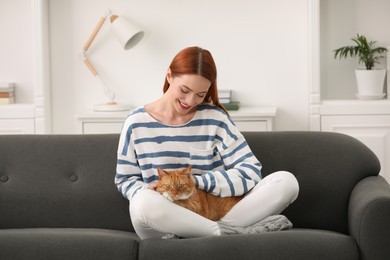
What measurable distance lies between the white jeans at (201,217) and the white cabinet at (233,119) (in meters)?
1.57

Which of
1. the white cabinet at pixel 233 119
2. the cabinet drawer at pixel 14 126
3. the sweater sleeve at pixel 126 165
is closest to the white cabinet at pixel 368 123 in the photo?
the white cabinet at pixel 233 119

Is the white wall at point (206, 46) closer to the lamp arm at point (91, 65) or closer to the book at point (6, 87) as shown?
the lamp arm at point (91, 65)

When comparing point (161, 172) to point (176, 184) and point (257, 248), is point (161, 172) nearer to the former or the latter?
point (176, 184)

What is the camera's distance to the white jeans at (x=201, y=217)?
2703 mm

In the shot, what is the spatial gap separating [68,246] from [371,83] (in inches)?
101

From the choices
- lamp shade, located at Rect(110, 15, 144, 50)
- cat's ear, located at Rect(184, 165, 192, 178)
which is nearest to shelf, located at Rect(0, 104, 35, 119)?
lamp shade, located at Rect(110, 15, 144, 50)

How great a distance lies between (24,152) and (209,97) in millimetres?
793

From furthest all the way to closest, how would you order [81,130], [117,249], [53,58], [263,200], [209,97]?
1. [53,58]
2. [81,130]
3. [209,97]
4. [263,200]
5. [117,249]

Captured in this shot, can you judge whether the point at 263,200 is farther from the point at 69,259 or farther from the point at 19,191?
the point at 19,191

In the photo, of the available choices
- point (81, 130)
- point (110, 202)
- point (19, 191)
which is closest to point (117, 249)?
point (110, 202)

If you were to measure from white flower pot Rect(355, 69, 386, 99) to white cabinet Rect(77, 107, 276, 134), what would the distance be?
557 millimetres

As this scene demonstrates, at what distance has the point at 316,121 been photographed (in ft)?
15.2

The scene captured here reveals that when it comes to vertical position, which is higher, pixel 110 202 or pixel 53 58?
pixel 53 58

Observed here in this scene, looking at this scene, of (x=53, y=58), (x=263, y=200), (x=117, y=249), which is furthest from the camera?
(x=53, y=58)
